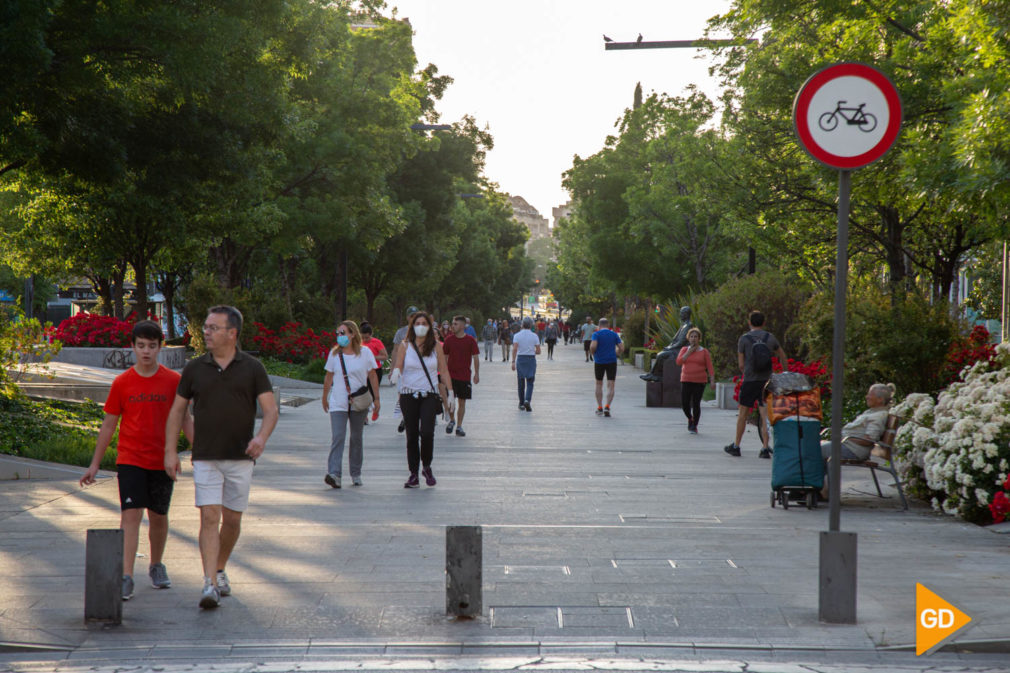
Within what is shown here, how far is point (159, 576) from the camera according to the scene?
7051 millimetres

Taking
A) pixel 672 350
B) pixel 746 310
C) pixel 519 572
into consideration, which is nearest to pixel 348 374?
pixel 519 572

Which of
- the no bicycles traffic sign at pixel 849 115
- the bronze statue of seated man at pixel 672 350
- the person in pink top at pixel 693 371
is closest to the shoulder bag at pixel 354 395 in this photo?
the person in pink top at pixel 693 371

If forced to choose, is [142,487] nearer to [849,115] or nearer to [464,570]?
[464,570]

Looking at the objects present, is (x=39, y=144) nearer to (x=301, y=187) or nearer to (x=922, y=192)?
(x=922, y=192)

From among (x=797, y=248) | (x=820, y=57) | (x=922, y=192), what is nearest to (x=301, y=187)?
(x=797, y=248)

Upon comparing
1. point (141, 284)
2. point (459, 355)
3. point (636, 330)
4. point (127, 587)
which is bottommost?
point (127, 587)

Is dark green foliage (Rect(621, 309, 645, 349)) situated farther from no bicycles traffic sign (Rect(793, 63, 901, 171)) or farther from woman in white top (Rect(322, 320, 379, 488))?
no bicycles traffic sign (Rect(793, 63, 901, 171))

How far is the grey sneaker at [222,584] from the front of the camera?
6805 millimetres

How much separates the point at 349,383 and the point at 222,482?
520cm

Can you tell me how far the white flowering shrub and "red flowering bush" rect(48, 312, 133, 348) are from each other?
20.2 m

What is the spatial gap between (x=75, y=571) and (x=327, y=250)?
34688mm

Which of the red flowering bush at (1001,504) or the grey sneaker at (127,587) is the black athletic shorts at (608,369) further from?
the grey sneaker at (127,587)

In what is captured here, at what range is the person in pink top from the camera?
1711cm

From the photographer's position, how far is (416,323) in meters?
12.2
